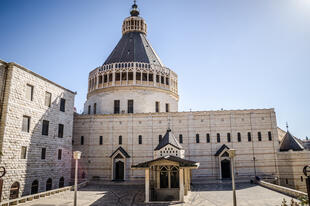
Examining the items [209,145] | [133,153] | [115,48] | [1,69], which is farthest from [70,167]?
[115,48]

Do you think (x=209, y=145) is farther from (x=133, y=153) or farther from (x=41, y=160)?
(x=41, y=160)

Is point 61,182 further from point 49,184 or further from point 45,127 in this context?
point 45,127

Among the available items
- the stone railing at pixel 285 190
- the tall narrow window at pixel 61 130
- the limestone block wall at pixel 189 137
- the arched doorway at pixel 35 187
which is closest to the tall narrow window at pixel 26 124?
the tall narrow window at pixel 61 130

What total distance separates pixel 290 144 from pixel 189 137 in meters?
12.1

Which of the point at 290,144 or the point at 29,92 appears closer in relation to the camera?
the point at 29,92

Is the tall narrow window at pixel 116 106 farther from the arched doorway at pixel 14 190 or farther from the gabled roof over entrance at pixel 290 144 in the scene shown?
the gabled roof over entrance at pixel 290 144

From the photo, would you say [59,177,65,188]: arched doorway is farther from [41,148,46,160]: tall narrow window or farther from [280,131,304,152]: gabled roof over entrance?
[280,131,304,152]: gabled roof over entrance

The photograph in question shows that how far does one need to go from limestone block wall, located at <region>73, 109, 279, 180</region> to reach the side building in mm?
3521

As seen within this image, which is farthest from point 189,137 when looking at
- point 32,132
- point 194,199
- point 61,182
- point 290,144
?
point 32,132

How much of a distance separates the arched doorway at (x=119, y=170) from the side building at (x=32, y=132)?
228 inches

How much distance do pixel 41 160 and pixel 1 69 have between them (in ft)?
32.0

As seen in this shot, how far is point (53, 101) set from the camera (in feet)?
94.4

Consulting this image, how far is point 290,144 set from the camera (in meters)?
30.5

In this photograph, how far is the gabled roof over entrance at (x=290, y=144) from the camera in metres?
30.0
